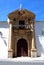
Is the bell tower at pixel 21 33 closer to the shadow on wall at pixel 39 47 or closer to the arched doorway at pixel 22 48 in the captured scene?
the arched doorway at pixel 22 48

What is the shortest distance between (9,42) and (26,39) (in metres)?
2.48

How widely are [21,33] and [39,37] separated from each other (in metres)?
2.68

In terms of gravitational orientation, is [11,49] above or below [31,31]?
below

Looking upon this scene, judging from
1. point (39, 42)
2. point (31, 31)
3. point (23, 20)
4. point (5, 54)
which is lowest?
point (5, 54)

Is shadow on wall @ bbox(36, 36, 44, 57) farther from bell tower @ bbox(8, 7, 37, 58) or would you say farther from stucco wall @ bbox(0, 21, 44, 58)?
bell tower @ bbox(8, 7, 37, 58)

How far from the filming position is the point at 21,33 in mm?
25844

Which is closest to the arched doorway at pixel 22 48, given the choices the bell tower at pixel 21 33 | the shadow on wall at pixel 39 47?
the bell tower at pixel 21 33

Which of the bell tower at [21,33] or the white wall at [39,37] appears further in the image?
the white wall at [39,37]

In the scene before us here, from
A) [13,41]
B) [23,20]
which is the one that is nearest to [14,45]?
[13,41]

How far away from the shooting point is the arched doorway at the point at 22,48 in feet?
85.0

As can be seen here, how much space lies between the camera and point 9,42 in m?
25.4

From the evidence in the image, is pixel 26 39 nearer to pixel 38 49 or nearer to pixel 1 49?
pixel 38 49

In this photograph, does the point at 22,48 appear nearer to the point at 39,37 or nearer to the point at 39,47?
the point at 39,47

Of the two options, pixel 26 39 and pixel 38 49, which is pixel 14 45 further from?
pixel 38 49
